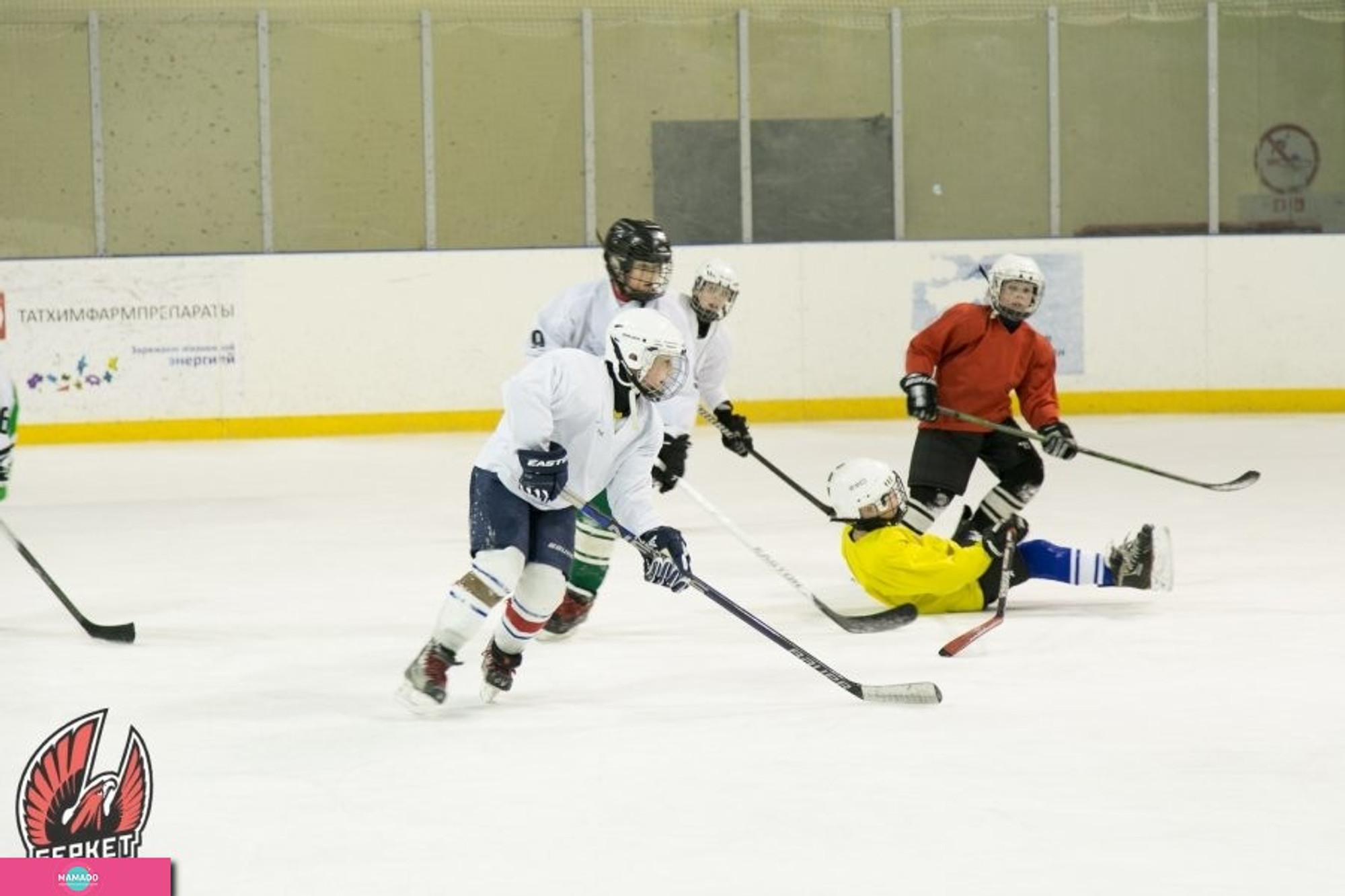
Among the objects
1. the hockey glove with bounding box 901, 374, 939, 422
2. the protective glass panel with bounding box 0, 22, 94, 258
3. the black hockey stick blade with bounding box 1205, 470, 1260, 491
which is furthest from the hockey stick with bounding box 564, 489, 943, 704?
the protective glass panel with bounding box 0, 22, 94, 258

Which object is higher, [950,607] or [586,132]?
[586,132]

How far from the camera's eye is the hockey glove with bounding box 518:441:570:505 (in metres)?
3.83

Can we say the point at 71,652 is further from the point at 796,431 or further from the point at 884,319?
the point at 884,319

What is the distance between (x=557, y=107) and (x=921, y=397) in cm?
599

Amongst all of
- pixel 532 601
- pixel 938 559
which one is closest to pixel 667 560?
pixel 532 601

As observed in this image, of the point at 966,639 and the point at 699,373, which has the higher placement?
the point at 699,373

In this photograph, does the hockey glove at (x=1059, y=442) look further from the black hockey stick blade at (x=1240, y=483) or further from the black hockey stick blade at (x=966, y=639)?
the black hockey stick blade at (x=1240, y=483)

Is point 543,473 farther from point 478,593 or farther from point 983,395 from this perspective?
point 983,395

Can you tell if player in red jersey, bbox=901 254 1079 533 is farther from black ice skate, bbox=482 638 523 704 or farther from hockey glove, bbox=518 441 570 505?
hockey glove, bbox=518 441 570 505

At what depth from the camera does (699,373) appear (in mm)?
6062

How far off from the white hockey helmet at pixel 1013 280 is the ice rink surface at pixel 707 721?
75 cm

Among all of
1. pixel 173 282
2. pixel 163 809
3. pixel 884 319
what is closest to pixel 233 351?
pixel 173 282

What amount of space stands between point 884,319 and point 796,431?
101 cm

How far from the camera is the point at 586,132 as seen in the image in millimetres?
11102
